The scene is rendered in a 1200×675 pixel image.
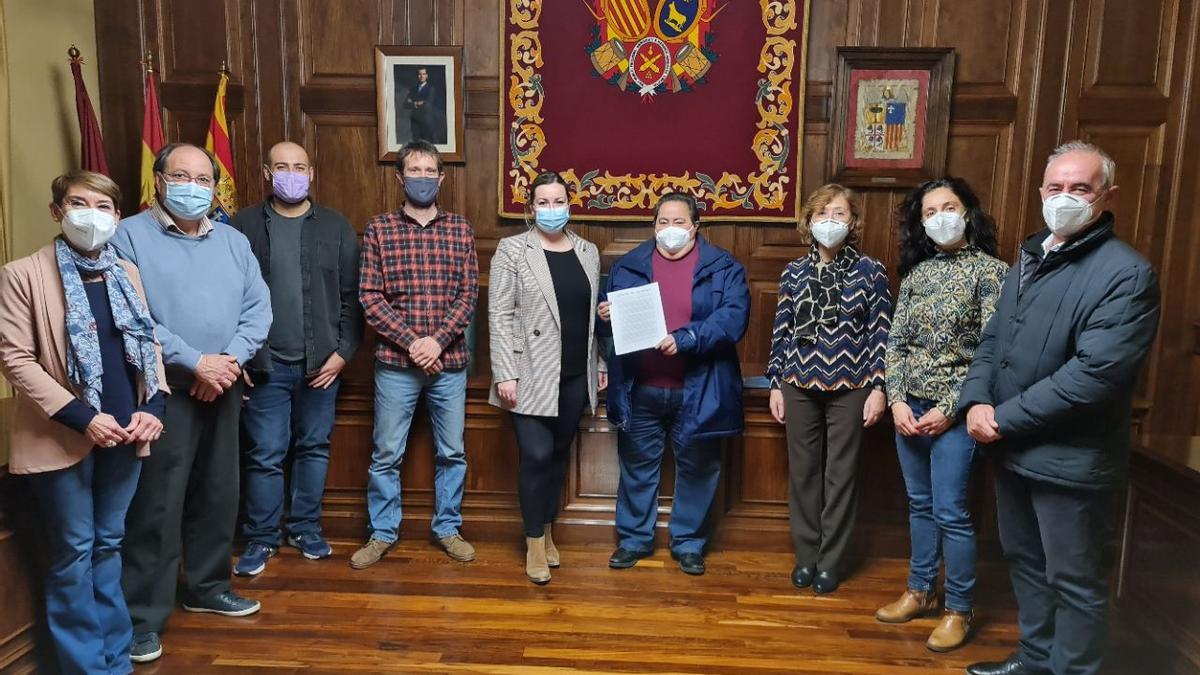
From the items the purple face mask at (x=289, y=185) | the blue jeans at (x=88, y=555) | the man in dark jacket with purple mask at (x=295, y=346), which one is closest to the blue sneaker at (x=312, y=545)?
the man in dark jacket with purple mask at (x=295, y=346)

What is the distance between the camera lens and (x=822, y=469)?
2.95 m

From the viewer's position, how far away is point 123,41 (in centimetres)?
364

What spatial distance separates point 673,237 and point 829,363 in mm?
711

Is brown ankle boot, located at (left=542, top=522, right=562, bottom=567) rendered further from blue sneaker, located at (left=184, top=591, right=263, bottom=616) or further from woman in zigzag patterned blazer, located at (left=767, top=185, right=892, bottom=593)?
blue sneaker, located at (left=184, top=591, right=263, bottom=616)

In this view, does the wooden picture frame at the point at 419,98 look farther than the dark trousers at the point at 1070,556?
Yes


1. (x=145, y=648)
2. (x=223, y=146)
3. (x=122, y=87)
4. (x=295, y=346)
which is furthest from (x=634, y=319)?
(x=122, y=87)

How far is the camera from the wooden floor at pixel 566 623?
2.37 m

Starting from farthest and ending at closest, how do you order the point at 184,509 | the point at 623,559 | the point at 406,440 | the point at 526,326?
the point at 406,440, the point at 623,559, the point at 526,326, the point at 184,509

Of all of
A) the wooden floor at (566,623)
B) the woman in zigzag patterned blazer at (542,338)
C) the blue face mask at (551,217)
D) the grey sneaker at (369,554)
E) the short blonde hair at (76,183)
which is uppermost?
the short blonde hair at (76,183)

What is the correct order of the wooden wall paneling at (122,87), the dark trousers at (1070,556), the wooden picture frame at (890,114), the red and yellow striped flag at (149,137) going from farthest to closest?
the wooden wall paneling at (122,87)
the wooden picture frame at (890,114)
the red and yellow striped flag at (149,137)
the dark trousers at (1070,556)

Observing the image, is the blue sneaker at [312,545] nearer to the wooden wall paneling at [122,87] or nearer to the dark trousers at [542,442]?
the dark trousers at [542,442]

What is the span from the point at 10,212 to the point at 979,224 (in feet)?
11.6

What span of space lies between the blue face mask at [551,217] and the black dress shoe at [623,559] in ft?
4.22

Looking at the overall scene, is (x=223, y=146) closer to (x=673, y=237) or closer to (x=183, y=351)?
(x=183, y=351)
